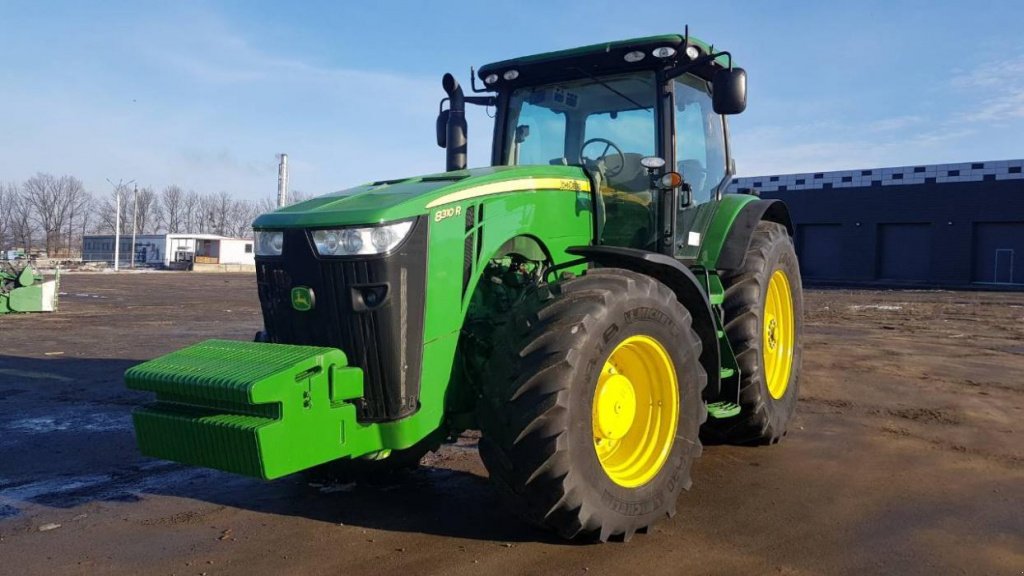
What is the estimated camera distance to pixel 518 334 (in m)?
3.50

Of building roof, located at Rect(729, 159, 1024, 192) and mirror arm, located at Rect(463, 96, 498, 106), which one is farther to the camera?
building roof, located at Rect(729, 159, 1024, 192)

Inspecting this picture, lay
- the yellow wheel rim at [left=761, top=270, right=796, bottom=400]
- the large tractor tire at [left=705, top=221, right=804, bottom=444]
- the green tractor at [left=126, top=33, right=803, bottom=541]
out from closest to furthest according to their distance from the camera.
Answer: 1. the green tractor at [left=126, top=33, right=803, bottom=541]
2. the large tractor tire at [left=705, top=221, right=804, bottom=444]
3. the yellow wheel rim at [left=761, top=270, right=796, bottom=400]


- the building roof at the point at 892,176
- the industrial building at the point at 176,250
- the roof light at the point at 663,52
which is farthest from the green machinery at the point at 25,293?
the industrial building at the point at 176,250

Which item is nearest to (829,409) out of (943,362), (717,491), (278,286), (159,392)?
(717,491)

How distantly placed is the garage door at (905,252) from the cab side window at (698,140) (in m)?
32.2

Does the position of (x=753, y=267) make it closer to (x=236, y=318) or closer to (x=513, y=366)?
(x=513, y=366)

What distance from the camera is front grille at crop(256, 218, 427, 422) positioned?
3521 mm

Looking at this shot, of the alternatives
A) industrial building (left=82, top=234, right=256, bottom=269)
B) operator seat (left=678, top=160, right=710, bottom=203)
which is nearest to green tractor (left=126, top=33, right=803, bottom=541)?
operator seat (left=678, top=160, right=710, bottom=203)

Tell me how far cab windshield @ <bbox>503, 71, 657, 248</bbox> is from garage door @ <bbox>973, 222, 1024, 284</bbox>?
33057 mm

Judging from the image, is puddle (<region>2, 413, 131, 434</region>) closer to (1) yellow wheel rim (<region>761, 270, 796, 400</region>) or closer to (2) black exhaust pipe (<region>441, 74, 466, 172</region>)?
(2) black exhaust pipe (<region>441, 74, 466, 172</region>)

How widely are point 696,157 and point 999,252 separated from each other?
33.0 metres

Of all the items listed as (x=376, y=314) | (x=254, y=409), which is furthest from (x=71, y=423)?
(x=376, y=314)

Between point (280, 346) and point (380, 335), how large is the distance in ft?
Answer: 1.45

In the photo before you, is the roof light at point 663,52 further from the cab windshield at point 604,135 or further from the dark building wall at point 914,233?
the dark building wall at point 914,233
